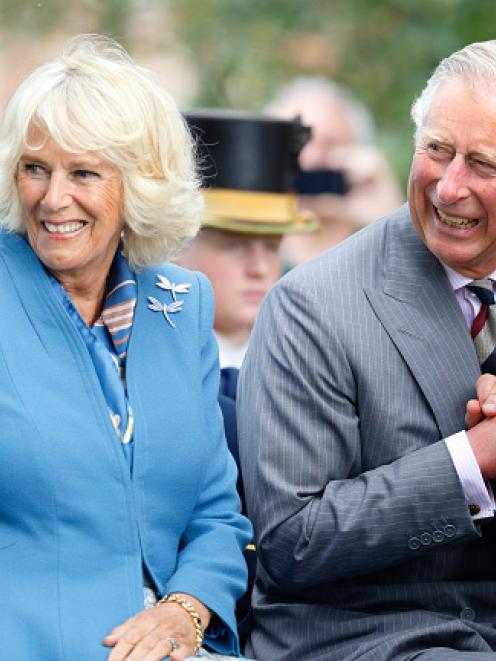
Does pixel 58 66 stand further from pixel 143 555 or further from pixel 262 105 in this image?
pixel 262 105

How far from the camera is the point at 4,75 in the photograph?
809cm

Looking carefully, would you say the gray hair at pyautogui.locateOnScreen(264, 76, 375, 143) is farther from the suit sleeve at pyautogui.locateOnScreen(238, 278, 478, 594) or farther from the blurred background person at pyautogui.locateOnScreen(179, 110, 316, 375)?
the suit sleeve at pyautogui.locateOnScreen(238, 278, 478, 594)

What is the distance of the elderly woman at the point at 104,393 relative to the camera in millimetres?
3584

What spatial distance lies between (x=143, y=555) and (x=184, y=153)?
1.00m

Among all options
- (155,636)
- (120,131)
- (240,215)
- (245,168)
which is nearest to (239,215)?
(240,215)

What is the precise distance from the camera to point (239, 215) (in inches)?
224

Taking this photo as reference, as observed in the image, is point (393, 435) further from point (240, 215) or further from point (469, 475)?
point (240, 215)

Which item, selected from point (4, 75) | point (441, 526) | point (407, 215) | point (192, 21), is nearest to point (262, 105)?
point (192, 21)

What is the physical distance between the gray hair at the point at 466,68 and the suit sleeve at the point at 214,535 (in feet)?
2.46

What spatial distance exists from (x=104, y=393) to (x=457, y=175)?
98 centimetres

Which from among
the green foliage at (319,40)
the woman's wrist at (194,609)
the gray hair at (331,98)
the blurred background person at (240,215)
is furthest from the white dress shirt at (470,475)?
the green foliage at (319,40)

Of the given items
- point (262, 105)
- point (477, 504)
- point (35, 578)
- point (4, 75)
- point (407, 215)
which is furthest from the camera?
point (262, 105)

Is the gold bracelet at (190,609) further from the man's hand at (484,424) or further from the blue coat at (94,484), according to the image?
the man's hand at (484,424)

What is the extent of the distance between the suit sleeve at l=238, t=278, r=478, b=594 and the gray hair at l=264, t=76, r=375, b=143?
4.77 m
